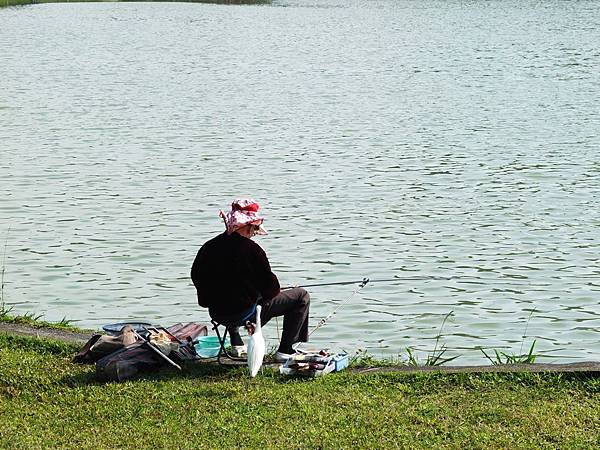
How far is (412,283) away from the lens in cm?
1127

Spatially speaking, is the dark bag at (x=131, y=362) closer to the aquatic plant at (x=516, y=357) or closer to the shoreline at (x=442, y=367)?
the shoreline at (x=442, y=367)

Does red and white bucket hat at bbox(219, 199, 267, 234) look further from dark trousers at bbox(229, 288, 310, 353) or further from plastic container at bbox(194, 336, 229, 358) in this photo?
plastic container at bbox(194, 336, 229, 358)

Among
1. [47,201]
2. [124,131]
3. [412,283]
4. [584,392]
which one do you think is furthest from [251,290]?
[124,131]

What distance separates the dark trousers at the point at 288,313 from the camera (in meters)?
7.41

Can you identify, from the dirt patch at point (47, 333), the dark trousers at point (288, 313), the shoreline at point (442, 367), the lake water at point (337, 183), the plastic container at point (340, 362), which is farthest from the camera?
the lake water at point (337, 183)

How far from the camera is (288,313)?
7500mm

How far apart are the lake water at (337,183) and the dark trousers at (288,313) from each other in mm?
1825

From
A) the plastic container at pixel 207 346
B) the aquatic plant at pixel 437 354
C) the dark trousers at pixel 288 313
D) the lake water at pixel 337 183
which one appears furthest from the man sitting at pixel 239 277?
the lake water at pixel 337 183

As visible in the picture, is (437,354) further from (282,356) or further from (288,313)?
(282,356)

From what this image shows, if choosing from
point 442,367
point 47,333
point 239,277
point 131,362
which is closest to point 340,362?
point 442,367

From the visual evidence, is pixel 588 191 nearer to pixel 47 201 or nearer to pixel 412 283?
pixel 412 283

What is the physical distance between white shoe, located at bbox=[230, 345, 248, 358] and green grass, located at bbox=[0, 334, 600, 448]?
19cm

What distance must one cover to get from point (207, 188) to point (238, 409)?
388 inches

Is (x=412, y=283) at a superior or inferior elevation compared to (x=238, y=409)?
inferior
